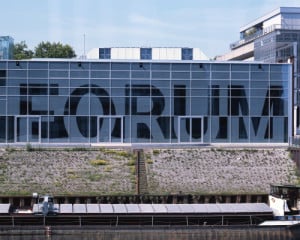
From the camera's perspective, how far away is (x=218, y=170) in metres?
63.1

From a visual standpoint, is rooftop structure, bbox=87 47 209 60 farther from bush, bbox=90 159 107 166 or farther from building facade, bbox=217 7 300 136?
bush, bbox=90 159 107 166

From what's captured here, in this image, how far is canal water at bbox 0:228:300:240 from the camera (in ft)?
146

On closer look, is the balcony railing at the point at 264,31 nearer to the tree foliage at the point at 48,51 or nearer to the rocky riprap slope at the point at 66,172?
the tree foliage at the point at 48,51

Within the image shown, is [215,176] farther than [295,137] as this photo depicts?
No

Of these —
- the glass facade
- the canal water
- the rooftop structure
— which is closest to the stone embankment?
the glass facade

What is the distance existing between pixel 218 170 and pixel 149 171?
5.59m

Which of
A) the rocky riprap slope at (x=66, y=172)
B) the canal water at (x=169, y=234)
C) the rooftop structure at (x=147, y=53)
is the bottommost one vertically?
the canal water at (x=169, y=234)

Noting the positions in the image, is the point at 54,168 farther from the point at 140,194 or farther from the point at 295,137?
the point at 295,137

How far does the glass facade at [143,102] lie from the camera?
69750mm

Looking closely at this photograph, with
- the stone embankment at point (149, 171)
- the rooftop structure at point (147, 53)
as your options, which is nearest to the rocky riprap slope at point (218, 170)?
the stone embankment at point (149, 171)

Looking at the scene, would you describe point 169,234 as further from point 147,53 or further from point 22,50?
point 22,50

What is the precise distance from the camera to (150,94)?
7119cm

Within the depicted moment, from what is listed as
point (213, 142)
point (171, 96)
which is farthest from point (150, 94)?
point (213, 142)

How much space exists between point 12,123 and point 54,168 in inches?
367
